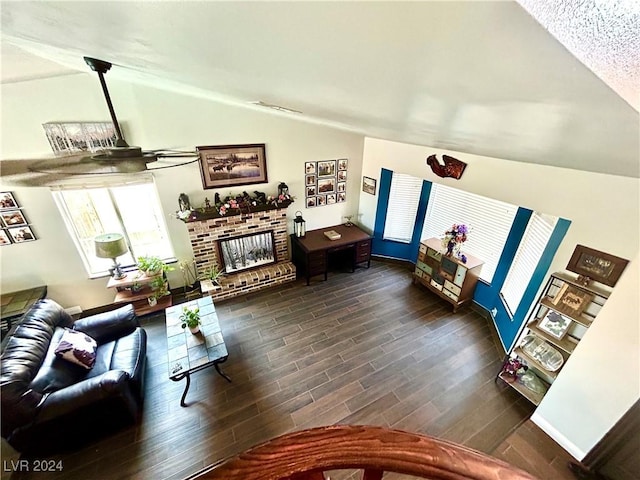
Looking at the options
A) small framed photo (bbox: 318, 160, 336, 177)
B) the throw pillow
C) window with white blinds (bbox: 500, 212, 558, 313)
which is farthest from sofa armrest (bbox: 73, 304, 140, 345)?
window with white blinds (bbox: 500, 212, 558, 313)

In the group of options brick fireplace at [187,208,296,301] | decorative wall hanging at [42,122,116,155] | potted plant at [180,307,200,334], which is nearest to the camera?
decorative wall hanging at [42,122,116,155]

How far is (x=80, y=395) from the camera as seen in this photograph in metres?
2.32

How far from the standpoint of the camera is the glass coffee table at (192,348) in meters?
2.73

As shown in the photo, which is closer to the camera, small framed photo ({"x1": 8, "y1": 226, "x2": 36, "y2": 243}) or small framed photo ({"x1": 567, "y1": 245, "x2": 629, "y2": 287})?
small framed photo ({"x1": 567, "y1": 245, "x2": 629, "y2": 287})

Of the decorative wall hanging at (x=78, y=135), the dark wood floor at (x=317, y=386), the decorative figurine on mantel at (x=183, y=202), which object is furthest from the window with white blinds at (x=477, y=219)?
the decorative wall hanging at (x=78, y=135)

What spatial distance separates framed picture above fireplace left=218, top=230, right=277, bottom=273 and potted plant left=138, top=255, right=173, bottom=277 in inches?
32.5

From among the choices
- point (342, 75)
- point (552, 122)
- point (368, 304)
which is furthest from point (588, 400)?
point (342, 75)

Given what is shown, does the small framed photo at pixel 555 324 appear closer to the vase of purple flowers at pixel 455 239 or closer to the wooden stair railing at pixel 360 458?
the vase of purple flowers at pixel 455 239

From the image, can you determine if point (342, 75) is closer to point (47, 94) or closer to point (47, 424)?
point (47, 424)

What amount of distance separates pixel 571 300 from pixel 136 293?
5.15m

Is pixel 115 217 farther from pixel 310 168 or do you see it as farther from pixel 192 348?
pixel 310 168

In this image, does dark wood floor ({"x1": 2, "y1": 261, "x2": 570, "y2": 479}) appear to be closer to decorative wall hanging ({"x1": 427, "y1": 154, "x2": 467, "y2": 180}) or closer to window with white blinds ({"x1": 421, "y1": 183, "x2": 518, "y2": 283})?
window with white blinds ({"x1": 421, "y1": 183, "x2": 518, "y2": 283})

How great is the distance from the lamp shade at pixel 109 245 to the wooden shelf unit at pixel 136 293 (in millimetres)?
527

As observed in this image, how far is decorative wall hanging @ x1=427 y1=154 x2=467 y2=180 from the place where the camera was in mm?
3119
